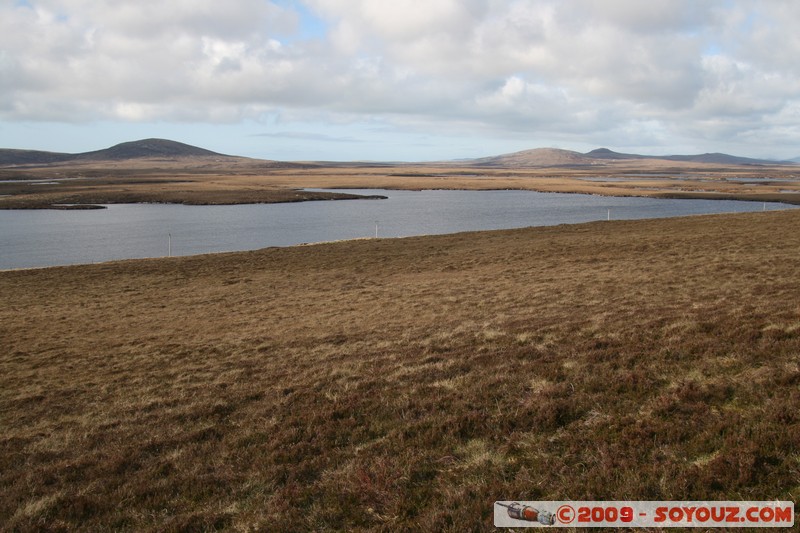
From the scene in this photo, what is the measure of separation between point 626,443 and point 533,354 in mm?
5425

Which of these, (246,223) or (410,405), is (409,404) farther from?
(246,223)

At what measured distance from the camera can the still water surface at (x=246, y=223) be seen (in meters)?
59.0

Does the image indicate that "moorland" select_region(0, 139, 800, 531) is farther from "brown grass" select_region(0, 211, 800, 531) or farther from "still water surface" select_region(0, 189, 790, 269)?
"still water surface" select_region(0, 189, 790, 269)

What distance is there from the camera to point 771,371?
9.48m

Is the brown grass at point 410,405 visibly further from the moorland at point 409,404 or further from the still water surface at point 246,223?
the still water surface at point 246,223

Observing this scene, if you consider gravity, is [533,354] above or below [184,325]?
above

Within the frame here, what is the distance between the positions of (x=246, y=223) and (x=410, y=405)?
73.6 m

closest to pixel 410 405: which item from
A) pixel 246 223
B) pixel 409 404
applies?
pixel 409 404

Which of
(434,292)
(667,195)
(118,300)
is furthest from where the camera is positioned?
(667,195)

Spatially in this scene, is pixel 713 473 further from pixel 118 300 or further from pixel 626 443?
pixel 118 300

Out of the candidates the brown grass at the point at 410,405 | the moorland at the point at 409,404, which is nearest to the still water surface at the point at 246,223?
the moorland at the point at 409,404

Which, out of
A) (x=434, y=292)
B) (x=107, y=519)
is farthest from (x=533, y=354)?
(x=434, y=292)

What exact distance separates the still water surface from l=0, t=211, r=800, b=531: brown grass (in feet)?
116

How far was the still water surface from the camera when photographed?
5903cm
